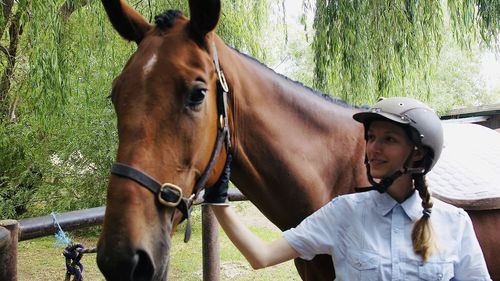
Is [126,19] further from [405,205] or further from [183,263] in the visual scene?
[183,263]

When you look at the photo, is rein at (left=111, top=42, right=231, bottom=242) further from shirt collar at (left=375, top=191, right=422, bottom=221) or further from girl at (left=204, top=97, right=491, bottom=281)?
shirt collar at (left=375, top=191, right=422, bottom=221)

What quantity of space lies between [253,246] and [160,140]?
0.66 meters

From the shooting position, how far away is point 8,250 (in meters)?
2.02

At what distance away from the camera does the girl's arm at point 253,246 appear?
5.79 feet

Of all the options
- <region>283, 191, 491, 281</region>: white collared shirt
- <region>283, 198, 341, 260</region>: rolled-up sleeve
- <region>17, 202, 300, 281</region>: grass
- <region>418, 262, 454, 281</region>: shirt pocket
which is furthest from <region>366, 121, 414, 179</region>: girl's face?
<region>17, 202, 300, 281</region>: grass

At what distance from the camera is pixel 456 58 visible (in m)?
Answer: 14.6

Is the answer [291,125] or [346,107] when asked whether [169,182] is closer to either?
[291,125]

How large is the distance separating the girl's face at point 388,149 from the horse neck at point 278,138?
1.23 ft

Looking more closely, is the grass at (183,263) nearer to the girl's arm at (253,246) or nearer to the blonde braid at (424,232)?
the girl's arm at (253,246)

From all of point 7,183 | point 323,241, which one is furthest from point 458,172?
point 7,183

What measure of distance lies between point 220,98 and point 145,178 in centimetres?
46

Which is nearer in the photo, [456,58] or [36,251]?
[36,251]

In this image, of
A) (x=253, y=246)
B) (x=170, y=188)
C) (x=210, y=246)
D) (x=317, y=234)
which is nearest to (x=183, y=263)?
(x=210, y=246)

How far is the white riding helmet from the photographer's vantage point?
160 cm
